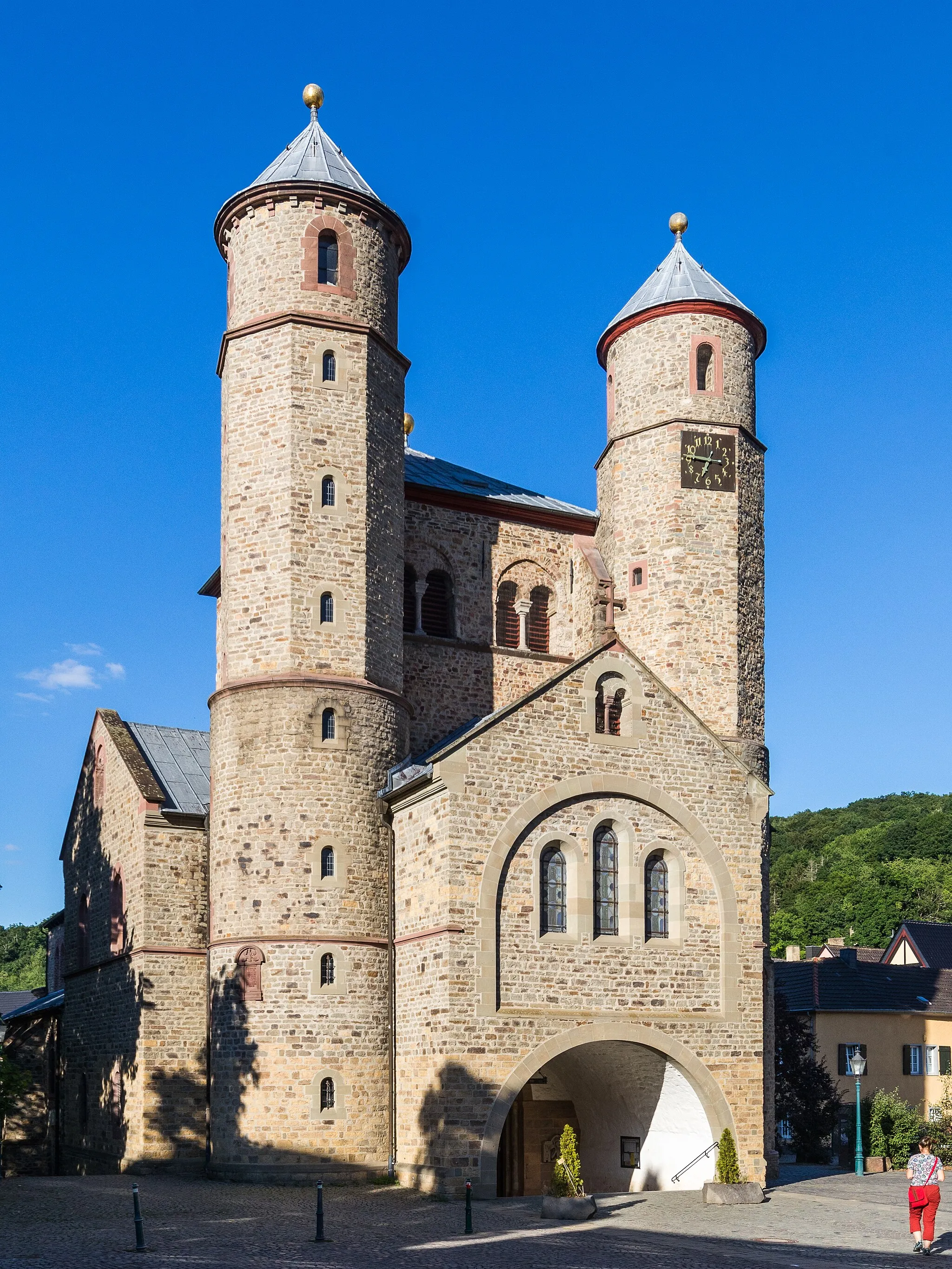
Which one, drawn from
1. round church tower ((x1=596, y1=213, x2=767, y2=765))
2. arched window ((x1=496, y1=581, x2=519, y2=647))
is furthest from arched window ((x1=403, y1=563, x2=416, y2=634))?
round church tower ((x1=596, y1=213, x2=767, y2=765))

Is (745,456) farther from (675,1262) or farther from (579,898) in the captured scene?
(675,1262)

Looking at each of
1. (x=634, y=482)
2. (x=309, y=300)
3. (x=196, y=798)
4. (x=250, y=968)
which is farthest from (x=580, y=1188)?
(x=309, y=300)

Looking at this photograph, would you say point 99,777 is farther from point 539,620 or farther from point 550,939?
point 550,939

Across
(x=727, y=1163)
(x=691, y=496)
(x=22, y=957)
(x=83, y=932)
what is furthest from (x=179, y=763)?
(x=22, y=957)

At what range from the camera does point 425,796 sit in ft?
84.6

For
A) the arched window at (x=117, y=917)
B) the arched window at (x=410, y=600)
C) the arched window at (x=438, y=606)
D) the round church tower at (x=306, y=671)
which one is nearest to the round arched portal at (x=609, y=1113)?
the round church tower at (x=306, y=671)

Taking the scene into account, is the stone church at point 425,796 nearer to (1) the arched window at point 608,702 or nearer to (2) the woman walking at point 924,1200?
(1) the arched window at point 608,702

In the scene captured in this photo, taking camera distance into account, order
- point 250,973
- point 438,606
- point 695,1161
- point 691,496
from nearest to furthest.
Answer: point 250,973
point 695,1161
point 691,496
point 438,606

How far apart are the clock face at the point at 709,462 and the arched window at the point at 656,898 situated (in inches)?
337

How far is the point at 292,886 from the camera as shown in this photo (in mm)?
26484

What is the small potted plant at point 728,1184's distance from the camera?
2470 cm

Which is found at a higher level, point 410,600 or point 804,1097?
point 410,600

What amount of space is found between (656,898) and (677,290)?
1381 cm

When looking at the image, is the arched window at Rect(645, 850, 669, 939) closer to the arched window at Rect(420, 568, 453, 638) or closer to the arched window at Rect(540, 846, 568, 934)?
the arched window at Rect(540, 846, 568, 934)
